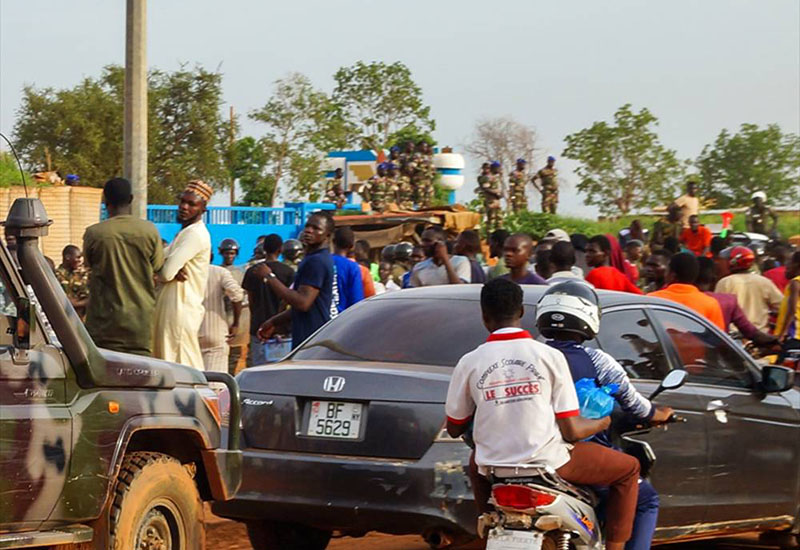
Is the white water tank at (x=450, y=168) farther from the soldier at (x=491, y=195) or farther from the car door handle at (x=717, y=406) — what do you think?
the car door handle at (x=717, y=406)

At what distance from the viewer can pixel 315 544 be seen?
7641mm

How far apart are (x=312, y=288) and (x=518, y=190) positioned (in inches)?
766

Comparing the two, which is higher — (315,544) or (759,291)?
(759,291)

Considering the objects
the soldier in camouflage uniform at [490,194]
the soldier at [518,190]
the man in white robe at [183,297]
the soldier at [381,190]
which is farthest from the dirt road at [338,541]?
the soldier at [518,190]

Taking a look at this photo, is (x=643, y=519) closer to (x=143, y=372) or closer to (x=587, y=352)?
(x=587, y=352)

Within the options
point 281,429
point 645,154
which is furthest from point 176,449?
point 645,154

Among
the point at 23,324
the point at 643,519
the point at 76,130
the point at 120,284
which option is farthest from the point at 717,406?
the point at 76,130

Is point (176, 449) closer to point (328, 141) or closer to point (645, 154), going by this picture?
point (328, 141)

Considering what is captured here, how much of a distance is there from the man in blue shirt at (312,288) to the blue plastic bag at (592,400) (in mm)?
4220

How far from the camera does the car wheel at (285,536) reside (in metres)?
7.33

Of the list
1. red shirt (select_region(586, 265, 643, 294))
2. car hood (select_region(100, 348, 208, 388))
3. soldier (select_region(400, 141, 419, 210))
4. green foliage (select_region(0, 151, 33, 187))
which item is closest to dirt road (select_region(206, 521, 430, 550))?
car hood (select_region(100, 348, 208, 388))

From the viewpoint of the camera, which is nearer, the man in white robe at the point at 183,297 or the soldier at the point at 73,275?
the man in white robe at the point at 183,297

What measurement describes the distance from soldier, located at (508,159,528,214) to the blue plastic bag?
22826 millimetres

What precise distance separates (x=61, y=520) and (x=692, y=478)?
11.3 ft
